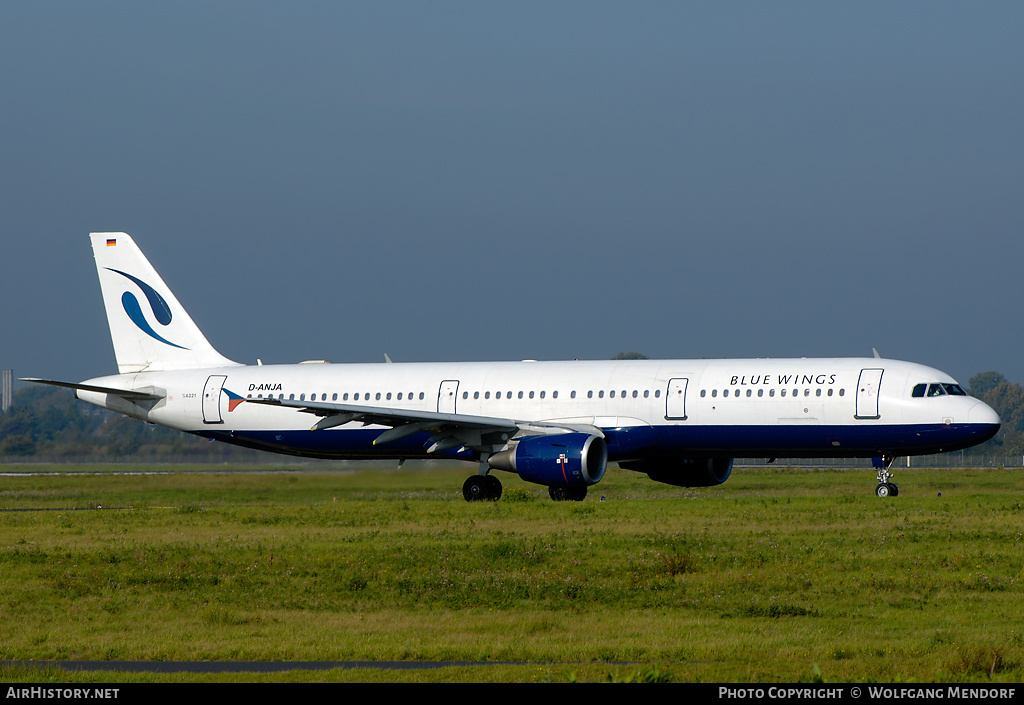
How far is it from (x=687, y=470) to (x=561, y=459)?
21.3 ft

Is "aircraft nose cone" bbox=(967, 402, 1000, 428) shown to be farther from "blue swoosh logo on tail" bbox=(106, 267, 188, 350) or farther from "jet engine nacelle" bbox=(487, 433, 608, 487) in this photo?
"blue swoosh logo on tail" bbox=(106, 267, 188, 350)

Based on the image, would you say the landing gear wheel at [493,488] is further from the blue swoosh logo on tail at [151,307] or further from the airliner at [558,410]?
the blue swoosh logo on tail at [151,307]

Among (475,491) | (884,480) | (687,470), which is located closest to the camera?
(884,480)

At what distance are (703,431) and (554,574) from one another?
14.9 meters

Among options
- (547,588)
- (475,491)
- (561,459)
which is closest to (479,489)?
(475,491)

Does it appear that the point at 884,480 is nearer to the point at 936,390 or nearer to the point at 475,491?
the point at 936,390

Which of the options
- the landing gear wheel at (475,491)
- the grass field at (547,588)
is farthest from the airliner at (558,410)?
the grass field at (547,588)

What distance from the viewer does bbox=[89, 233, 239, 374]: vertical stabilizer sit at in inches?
1674

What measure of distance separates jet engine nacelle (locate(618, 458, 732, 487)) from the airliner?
2.1 inches

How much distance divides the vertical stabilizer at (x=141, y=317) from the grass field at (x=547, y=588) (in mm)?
11124

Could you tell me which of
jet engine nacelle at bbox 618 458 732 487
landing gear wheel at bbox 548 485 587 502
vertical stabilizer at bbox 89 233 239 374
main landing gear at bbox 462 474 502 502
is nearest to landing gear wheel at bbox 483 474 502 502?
main landing gear at bbox 462 474 502 502

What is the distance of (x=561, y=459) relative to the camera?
32.7 m

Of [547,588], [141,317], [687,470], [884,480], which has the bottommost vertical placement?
[547,588]

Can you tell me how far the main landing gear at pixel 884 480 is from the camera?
3381 centimetres
